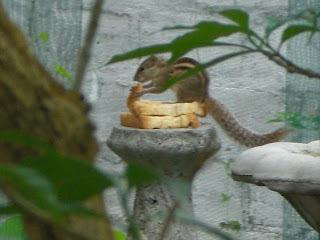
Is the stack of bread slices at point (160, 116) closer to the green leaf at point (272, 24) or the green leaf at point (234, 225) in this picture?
the green leaf at point (234, 225)

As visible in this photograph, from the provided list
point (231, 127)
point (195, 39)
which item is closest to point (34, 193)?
point (195, 39)

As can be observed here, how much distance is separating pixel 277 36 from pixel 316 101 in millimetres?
369

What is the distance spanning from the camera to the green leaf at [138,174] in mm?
230

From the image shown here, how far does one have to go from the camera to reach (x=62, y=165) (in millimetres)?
210

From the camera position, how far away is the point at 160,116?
68.8 inches

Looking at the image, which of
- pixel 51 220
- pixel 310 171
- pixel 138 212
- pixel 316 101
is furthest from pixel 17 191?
pixel 316 101

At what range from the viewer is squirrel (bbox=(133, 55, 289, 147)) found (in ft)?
7.06

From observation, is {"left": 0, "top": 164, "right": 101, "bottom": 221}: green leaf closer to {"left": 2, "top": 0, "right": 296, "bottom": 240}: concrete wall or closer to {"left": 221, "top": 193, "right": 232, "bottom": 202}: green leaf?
{"left": 2, "top": 0, "right": 296, "bottom": 240}: concrete wall

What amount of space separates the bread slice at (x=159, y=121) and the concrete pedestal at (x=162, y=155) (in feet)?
0.09

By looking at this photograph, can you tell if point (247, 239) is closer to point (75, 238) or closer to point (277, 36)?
point (277, 36)

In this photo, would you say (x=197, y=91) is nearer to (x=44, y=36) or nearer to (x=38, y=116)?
(x=44, y=36)

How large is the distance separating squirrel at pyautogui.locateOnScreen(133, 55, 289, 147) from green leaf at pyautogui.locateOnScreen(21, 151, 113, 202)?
1875 millimetres

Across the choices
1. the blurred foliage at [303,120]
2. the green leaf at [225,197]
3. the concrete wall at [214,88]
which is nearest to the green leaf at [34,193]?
the blurred foliage at [303,120]

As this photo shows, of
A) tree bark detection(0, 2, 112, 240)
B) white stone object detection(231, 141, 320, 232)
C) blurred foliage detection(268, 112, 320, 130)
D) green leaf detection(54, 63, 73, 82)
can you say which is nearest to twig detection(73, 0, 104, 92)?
tree bark detection(0, 2, 112, 240)
